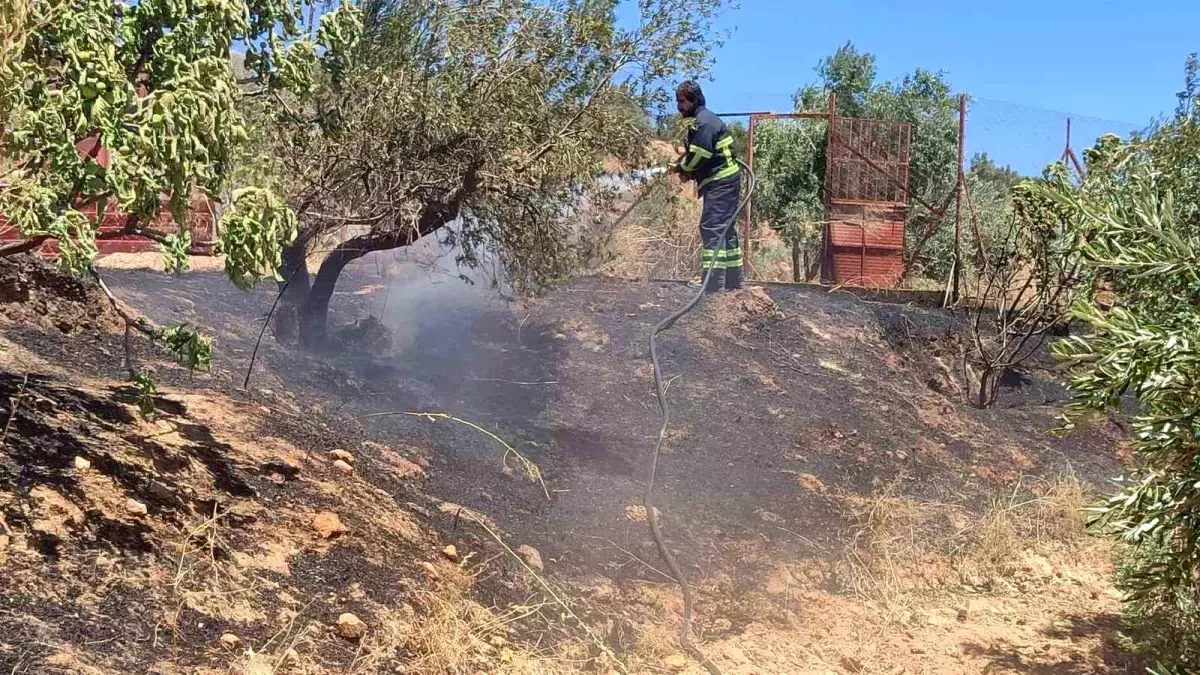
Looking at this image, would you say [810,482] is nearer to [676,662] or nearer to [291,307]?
[676,662]

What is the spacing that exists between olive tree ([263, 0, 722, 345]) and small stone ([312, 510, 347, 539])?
6.75 ft

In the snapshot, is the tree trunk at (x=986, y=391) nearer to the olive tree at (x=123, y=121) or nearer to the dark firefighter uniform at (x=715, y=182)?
the dark firefighter uniform at (x=715, y=182)

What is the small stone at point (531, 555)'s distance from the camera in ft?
14.1

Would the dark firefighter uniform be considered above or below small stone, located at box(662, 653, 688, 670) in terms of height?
above

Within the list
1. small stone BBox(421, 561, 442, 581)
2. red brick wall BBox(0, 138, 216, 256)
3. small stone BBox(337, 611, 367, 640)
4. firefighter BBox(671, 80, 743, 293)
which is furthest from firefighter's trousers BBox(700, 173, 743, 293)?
small stone BBox(337, 611, 367, 640)

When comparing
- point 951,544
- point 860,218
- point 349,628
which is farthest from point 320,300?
point 860,218

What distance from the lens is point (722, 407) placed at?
720 cm

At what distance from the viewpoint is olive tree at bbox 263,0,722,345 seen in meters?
5.28

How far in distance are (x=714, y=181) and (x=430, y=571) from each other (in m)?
5.73

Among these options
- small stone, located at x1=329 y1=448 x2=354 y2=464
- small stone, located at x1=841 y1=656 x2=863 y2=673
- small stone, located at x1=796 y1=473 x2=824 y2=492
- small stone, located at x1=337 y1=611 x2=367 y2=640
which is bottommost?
small stone, located at x1=841 y1=656 x2=863 y2=673

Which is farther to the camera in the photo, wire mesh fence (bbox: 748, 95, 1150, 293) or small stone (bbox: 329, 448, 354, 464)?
wire mesh fence (bbox: 748, 95, 1150, 293)

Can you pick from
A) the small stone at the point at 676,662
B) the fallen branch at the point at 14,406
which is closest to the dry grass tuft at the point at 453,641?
the small stone at the point at 676,662

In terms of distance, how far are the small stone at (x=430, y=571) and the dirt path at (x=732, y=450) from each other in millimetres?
405

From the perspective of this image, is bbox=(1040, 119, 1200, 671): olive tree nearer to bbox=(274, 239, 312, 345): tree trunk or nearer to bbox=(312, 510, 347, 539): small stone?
bbox=(312, 510, 347, 539): small stone
